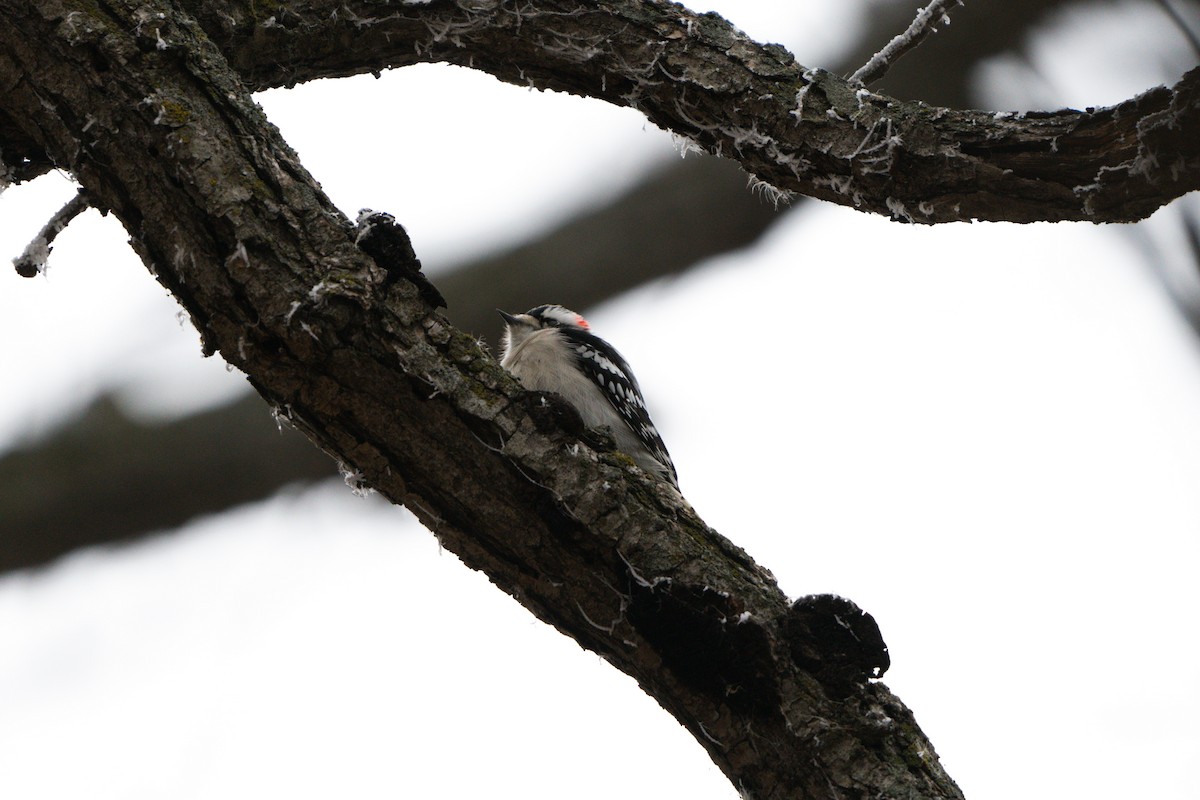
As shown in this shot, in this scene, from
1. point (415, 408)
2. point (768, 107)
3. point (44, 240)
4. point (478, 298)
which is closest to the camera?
point (415, 408)

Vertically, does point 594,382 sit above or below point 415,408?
above

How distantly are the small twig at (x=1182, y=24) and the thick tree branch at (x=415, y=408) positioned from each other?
5.87 ft

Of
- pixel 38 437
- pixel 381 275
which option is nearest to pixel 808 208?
pixel 381 275

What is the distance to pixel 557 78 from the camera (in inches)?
106

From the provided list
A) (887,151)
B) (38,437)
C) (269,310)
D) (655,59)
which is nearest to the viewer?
(269,310)

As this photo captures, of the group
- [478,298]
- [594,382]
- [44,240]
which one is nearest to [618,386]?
[594,382]

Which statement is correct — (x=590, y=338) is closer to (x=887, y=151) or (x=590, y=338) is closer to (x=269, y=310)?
(x=887, y=151)

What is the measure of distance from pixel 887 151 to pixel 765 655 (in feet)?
3.77

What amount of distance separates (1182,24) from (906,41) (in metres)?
0.71

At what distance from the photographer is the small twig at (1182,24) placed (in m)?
2.60

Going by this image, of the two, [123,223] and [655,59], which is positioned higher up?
[655,59]

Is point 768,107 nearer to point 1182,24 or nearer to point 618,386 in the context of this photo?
point 1182,24

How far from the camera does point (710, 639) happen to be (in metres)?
1.99

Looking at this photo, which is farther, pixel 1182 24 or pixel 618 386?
pixel 618 386
